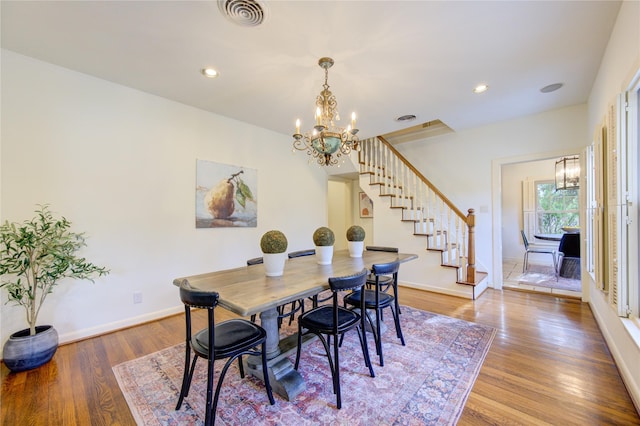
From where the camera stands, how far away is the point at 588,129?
3.52 metres

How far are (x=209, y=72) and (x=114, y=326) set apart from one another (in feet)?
9.55

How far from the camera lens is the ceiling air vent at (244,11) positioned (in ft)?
6.00

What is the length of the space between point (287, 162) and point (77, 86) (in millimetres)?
2846

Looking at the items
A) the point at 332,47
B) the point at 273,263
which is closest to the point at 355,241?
the point at 273,263

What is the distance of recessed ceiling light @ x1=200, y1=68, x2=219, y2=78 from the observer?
2.69m

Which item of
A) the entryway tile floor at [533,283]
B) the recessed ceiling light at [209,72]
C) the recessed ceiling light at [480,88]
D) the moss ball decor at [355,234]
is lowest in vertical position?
the entryway tile floor at [533,283]

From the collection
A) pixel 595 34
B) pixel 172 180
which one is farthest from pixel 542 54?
pixel 172 180

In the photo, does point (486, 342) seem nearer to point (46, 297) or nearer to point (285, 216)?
point (285, 216)

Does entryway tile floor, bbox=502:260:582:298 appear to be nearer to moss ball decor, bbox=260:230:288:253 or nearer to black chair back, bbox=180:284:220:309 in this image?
moss ball decor, bbox=260:230:288:253

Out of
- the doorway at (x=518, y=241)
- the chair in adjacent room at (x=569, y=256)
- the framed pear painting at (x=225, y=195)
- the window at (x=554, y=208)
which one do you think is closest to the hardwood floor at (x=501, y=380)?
the doorway at (x=518, y=241)

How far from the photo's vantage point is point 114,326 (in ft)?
9.51

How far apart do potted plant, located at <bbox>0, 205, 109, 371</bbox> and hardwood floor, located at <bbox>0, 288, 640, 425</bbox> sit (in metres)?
0.18

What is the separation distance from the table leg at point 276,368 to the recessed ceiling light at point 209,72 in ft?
7.92

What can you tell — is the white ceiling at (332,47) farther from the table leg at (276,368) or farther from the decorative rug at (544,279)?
the decorative rug at (544,279)
